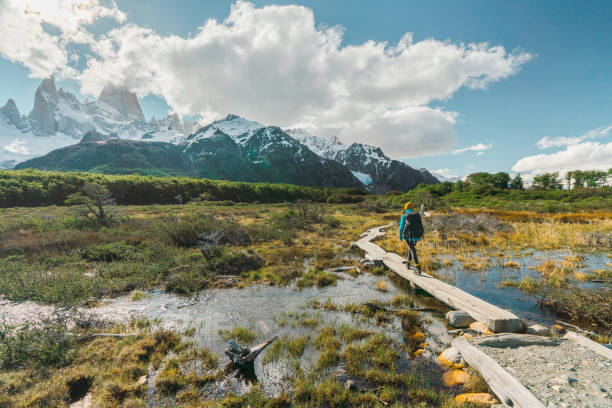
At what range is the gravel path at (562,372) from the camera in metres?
4.11

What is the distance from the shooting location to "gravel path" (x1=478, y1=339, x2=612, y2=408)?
13.5 feet

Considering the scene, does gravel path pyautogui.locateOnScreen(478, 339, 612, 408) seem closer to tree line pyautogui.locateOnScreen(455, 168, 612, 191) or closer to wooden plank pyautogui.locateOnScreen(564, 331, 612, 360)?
wooden plank pyautogui.locateOnScreen(564, 331, 612, 360)

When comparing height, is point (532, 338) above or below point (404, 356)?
above

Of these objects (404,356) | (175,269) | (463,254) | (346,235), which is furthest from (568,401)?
(346,235)

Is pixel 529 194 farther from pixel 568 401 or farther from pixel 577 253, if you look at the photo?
pixel 568 401

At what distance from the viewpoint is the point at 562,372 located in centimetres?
476

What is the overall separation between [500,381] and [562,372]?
137 centimetres

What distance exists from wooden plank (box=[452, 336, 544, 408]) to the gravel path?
27cm

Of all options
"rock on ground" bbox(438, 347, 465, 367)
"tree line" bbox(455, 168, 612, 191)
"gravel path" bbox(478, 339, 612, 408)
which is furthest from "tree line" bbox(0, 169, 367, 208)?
"tree line" bbox(455, 168, 612, 191)

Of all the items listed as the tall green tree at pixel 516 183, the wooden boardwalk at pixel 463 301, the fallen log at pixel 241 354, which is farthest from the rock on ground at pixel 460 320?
the tall green tree at pixel 516 183

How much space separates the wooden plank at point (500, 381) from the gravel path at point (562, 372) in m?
0.27

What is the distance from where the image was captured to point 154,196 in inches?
2687

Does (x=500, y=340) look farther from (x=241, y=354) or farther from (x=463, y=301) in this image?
(x=241, y=354)

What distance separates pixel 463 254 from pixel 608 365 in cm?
1090
